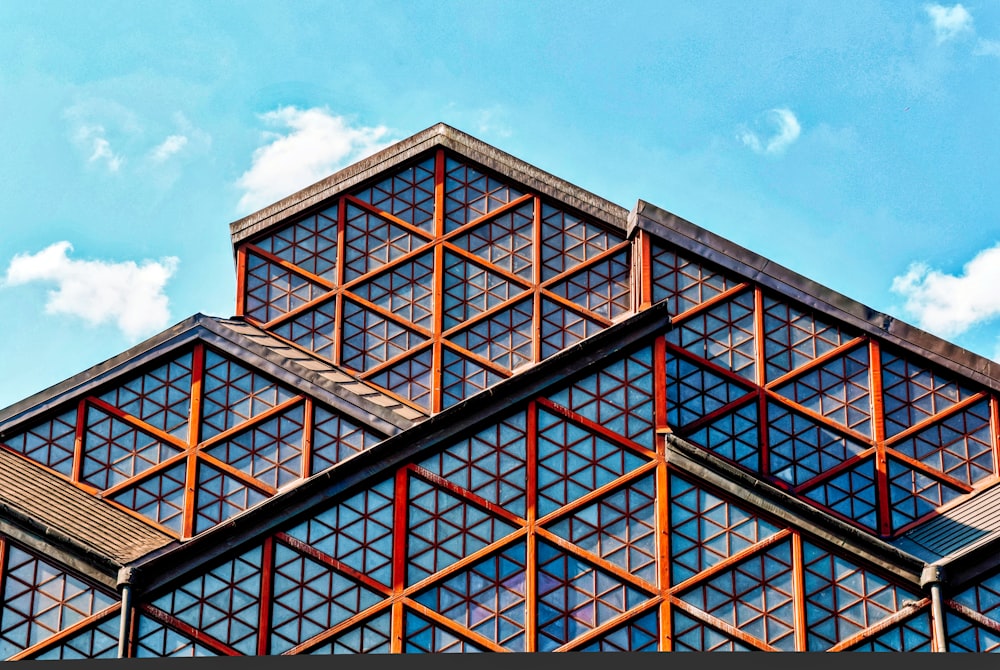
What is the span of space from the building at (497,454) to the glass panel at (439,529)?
57 mm

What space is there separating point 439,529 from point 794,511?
7.02 metres

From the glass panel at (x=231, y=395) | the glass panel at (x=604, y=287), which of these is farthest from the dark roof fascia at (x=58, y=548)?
the glass panel at (x=604, y=287)

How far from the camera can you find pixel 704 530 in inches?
1182

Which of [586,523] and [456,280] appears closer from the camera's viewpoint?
[586,523]

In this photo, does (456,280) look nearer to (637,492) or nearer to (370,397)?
(370,397)

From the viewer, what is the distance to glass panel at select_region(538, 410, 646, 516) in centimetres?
3062

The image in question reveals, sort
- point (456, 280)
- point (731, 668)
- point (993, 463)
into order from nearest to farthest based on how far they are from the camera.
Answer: point (731, 668)
point (993, 463)
point (456, 280)

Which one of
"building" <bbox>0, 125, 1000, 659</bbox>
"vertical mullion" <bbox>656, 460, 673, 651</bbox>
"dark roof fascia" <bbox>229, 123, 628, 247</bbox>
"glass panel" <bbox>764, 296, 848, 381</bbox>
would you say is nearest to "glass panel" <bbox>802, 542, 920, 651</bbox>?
"building" <bbox>0, 125, 1000, 659</bbox>

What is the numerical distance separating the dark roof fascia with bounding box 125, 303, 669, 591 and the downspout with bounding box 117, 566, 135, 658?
0.19 meters

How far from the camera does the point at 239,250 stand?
3912 cm

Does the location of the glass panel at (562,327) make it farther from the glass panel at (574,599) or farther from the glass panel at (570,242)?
the glass panel at (574,599)

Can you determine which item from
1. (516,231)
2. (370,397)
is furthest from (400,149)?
(370,397)

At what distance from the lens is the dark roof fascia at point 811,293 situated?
116 feet

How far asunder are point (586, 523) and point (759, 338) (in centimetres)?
789
